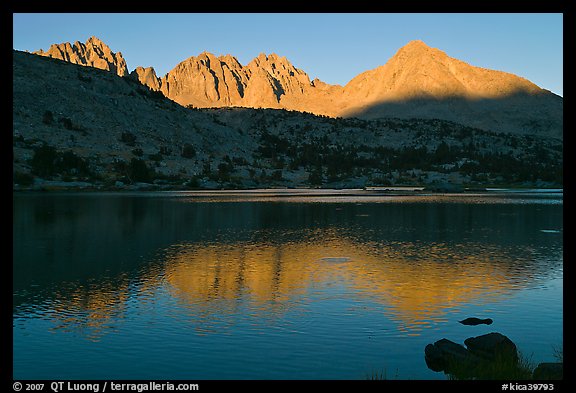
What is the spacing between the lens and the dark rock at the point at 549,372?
1457cm

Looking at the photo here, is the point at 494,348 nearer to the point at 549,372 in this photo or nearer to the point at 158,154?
the point at 549,372

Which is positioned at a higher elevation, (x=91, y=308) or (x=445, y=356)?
(x=91, y=308)

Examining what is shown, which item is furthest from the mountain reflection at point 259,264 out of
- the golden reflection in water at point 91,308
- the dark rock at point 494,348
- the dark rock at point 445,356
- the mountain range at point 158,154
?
the mountain range at point 158,154

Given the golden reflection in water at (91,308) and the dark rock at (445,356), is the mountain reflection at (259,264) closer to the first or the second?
the golden reflection in water at (91,308)

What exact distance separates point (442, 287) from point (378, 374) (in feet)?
40.7

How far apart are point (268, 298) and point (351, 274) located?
272 inches

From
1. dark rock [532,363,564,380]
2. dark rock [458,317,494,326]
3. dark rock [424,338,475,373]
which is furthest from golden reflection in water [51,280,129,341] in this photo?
dark rock [532,363,564,380]

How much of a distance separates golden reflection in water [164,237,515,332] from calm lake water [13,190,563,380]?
0.35 ft

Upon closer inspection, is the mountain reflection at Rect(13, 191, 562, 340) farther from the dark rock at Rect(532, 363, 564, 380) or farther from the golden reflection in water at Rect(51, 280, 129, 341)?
the dark rock at Rect(532, 363, 564, 380)

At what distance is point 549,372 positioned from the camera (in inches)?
582

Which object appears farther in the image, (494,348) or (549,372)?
(494,348)

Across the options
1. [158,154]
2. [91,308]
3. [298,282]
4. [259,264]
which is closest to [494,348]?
[298,282]

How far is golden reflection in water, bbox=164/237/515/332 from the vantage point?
25.3 m
